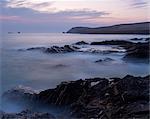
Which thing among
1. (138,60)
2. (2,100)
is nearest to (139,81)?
(2,100)

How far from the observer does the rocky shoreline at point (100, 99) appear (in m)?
4.61

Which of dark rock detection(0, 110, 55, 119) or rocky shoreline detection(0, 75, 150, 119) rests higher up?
rocky shoreline detection(0, 75, 150, 119)

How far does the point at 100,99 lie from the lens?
17.0ft

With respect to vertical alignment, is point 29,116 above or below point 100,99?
below

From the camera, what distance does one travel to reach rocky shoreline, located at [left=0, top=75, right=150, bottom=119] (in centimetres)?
461

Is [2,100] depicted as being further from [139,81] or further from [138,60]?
[138,60]

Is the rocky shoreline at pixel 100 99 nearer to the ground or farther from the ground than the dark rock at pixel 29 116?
farther from the ground

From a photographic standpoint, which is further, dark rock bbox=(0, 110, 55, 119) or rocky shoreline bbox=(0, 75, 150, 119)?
dark rock bbox=(0, 110, 55, 119)

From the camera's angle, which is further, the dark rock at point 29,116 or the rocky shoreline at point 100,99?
the dark rock at point 29,116

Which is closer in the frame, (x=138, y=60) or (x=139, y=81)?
(x=139, y=81)

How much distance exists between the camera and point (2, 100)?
22.6 feet

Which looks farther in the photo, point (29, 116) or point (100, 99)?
point (100, 99)

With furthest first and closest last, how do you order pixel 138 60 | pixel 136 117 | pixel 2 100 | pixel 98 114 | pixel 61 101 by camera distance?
pixel 138 60 < pixel 2 100 < pixel 61 101 < pixel 98 114 < pixel 136 117

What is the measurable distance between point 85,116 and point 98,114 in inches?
9.8
